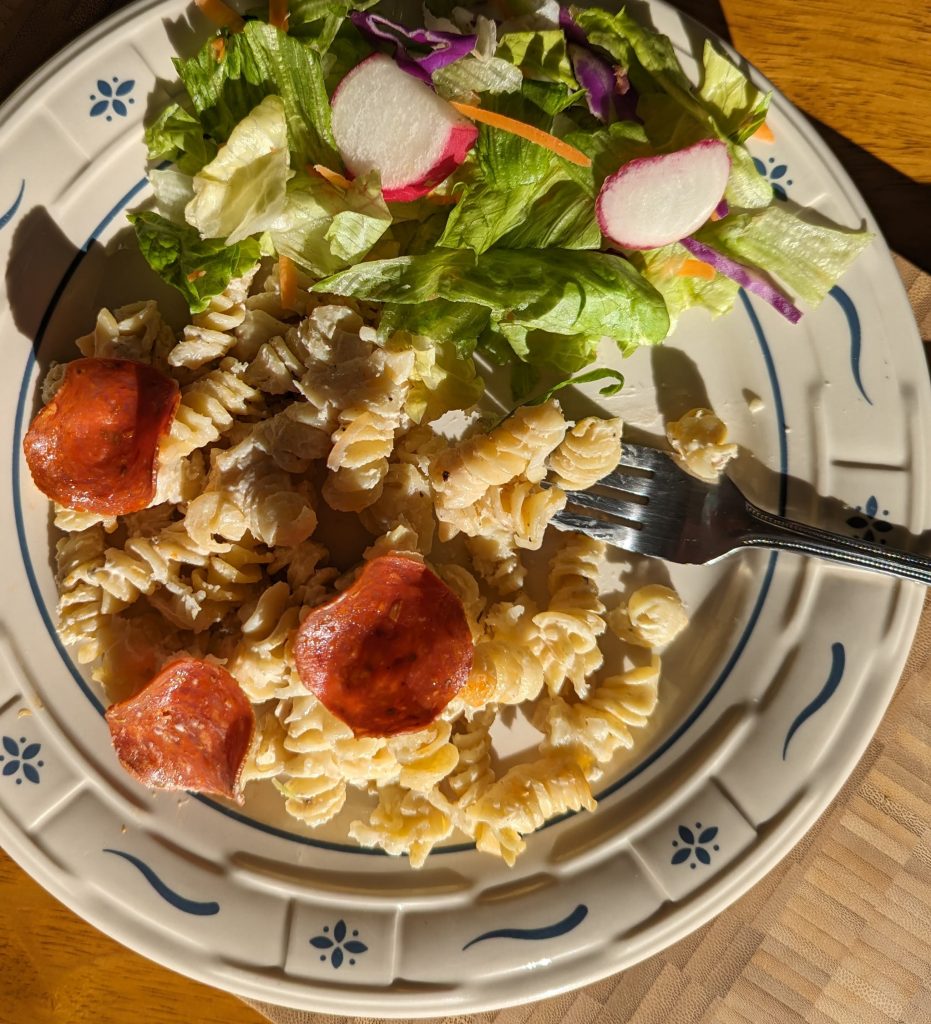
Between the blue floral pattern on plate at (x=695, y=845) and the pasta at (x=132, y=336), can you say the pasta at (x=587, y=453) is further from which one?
the pasta at (x=132, y=336)

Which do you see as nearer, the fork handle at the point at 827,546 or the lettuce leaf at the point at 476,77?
the lettuce leaf at the point at 476,77

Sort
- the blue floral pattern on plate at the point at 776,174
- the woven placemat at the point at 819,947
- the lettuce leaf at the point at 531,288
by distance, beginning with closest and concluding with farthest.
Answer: the lettuce leaf at the point at 531,288 → the blue floral pattern on plate at the point at 776,174 → the woven placemat at the point at 819,947

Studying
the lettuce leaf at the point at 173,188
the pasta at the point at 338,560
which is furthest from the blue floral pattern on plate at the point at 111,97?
the pasta at the point at 338,560

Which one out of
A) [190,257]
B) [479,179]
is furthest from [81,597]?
[479,179]

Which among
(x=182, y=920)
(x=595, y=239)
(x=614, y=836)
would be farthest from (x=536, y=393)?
(x=182, y=920)

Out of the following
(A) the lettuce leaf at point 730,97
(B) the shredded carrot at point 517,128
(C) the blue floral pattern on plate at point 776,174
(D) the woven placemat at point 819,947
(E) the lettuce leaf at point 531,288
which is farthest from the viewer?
(D) the woven placemat at point 819,947

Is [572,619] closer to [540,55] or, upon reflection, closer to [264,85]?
[540,55]
